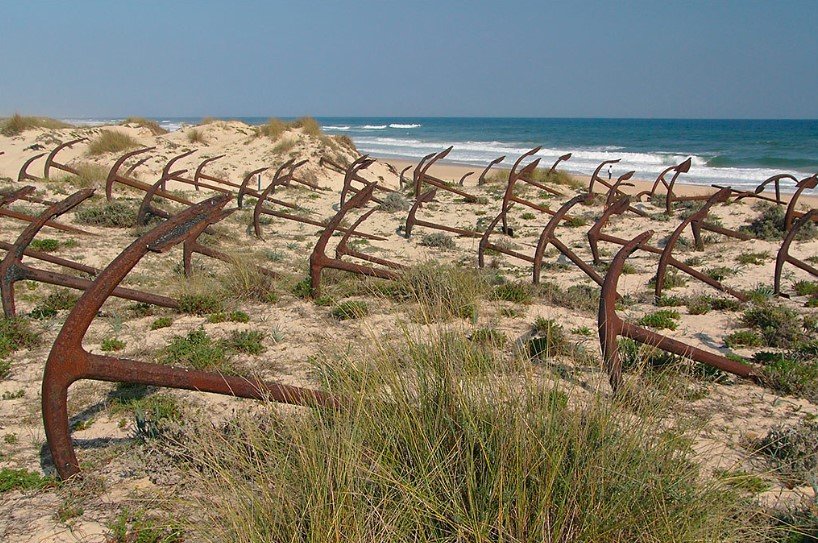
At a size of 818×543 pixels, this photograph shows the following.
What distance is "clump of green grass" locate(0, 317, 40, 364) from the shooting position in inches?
176

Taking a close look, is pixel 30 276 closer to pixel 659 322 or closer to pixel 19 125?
pixel 659 322

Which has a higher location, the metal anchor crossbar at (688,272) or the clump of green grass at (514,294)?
the metal anchor crossbar at (688,272)

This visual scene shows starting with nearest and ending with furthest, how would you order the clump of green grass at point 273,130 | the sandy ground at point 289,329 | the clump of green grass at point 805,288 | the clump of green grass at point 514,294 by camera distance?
the sandy ground at point 289,329 → the clump of green grass at point 514,294 → the clump of green grass at point 805,288 → the clump of green grass at point 273,130

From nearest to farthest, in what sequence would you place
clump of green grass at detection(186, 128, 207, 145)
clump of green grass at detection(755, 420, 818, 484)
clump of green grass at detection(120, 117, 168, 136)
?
clump of green grass at detection(755, 420, 818, 484) → clump of green grass at detection(186, 128, 207, 145) → clump of green grass at detection(120, 117, 168, 136)

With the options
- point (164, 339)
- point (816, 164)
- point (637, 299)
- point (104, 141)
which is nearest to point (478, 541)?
point (164, 339)

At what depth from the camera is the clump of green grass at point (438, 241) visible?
30.7ft

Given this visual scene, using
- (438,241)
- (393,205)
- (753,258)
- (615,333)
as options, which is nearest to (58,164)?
(393,205)

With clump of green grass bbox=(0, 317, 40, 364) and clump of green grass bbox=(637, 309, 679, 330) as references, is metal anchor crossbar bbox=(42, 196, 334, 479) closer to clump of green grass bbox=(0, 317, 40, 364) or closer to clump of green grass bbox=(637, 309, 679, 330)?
clump of green grass bbox=(0, 317, 40, 364)

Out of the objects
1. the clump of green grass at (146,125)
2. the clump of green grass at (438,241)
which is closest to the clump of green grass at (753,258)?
the clump of green grass at (438,241)

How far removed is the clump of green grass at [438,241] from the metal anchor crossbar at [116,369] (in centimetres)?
682

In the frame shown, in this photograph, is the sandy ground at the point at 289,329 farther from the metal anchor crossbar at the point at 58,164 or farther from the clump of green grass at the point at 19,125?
the clump of green grass at the point at 19,125

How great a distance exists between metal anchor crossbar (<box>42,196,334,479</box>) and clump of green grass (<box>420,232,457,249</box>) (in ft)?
22.4

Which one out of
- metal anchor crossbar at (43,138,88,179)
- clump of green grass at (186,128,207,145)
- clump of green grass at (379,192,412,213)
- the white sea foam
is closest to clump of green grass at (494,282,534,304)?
clump of green grass at (379,192,412,213)

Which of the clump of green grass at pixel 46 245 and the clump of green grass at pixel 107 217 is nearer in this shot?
the clump of green grass at pixel 46 245
